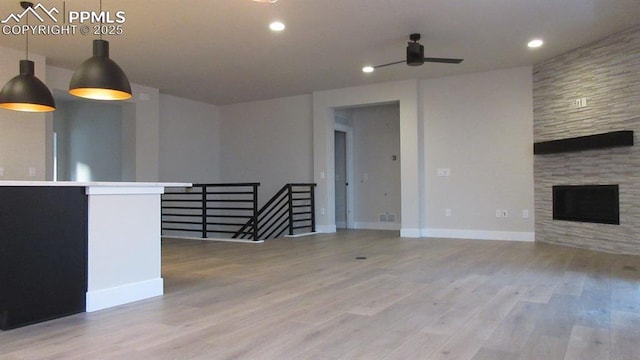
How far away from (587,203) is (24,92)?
6613 mm

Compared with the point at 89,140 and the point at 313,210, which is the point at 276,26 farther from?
the point at 89,140

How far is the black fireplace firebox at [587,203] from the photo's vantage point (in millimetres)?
5461

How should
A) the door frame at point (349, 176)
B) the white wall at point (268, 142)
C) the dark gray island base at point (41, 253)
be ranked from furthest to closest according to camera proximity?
the door frame at point (349, 176) < the white wall at point (268, 142) < the dark gray island base at point (41, 253)

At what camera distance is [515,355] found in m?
2.09

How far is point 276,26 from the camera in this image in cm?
496

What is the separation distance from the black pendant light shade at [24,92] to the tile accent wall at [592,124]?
631cm

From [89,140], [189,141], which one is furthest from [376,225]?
[89,140]

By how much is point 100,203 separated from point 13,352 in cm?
113

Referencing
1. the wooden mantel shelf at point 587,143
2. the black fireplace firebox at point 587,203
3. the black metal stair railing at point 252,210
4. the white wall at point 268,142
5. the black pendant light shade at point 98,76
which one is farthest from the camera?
the white wall at point 268,142

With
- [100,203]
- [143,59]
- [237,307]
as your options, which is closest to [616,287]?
[237,307]

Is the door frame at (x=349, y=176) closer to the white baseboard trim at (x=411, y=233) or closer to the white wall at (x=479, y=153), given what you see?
the white baseboard trim at (x=411, y=233)

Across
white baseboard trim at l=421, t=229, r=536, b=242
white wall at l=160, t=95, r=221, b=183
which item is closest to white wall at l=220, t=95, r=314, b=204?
white wall at l=160, t=95, r=221, b=183

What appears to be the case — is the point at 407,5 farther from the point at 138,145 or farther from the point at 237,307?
the point at 138,145

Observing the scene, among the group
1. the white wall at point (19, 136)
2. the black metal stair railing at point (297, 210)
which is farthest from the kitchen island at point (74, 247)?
the black metal stair railing at point (297, 210)
